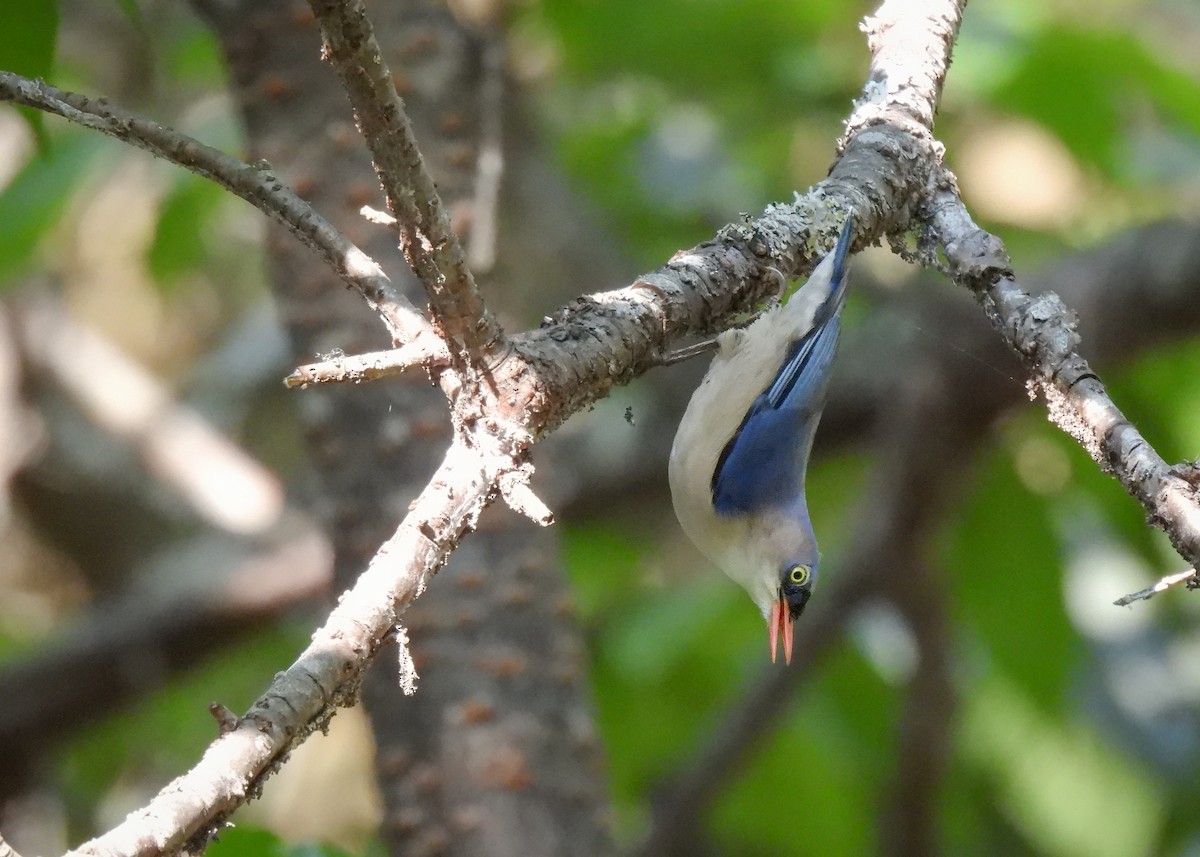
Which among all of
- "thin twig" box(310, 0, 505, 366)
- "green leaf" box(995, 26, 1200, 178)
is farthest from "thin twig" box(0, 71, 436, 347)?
"green leaf" box(995, 26, 1200, 178)

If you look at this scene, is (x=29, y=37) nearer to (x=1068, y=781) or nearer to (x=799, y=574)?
(x=799, y=574)

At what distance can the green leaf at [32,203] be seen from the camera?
3797 mm

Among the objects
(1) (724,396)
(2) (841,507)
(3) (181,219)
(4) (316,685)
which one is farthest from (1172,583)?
(2) (841,507)

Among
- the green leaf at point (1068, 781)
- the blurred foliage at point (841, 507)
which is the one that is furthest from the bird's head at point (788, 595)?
the green leaf at point (1068, 781)

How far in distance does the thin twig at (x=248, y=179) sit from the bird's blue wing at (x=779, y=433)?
2.13m

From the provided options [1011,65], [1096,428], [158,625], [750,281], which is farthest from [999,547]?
[158,625]

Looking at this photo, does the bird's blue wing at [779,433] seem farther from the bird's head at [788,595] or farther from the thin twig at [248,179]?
the thin twig at [248,179]

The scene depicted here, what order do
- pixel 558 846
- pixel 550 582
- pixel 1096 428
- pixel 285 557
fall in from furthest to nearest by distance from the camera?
pixel 285 557
pixel 550 582
pixel 558 846
pixel 1096 428

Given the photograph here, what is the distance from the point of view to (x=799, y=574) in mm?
3834

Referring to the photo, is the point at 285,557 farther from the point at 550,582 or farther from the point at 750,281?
the point at 750,281

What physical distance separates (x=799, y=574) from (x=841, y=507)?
1.93 meters

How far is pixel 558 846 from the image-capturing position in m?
3.57

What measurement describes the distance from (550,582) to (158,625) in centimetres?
225

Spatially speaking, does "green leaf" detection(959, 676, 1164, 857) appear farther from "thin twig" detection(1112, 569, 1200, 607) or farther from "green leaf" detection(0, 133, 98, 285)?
"green leaf" detection(0, 133, 98, 285)
